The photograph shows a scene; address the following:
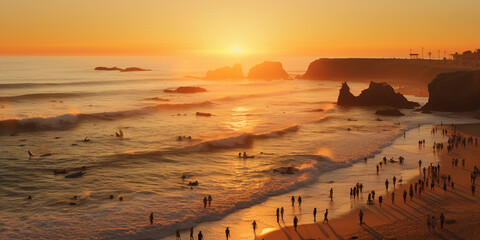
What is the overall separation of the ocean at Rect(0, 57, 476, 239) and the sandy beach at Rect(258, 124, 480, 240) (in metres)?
1.96

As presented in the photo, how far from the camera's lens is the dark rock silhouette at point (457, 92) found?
74.7 meters

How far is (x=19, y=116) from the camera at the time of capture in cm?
7225

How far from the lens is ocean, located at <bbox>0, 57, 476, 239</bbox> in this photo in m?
27.3

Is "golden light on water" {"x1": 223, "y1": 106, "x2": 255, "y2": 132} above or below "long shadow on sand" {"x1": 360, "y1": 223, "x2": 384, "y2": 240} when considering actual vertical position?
above

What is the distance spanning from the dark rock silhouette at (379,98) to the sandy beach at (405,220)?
57970 millimetres

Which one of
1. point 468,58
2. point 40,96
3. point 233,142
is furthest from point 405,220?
point 468,58

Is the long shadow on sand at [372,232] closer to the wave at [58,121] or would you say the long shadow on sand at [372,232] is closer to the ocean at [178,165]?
the ocean at [178,165]

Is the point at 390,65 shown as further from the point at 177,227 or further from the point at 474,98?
the point at 177,227

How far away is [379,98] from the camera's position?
293 ft

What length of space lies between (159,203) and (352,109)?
66023 mm

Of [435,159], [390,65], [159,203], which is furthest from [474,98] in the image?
[390,65]

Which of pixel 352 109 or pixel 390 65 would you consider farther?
pixel 390 65

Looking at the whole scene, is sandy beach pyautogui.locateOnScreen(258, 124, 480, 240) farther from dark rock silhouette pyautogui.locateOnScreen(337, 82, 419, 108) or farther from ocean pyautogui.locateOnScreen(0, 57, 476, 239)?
dark rock silhouette pyautogui.locateOnScreen(337, 82, 419, 108)

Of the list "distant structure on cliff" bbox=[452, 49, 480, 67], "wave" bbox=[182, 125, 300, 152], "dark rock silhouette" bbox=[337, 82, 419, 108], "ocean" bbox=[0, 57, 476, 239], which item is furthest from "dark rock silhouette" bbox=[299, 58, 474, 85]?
"wave" bbox=[182, 125, 300, 152]
